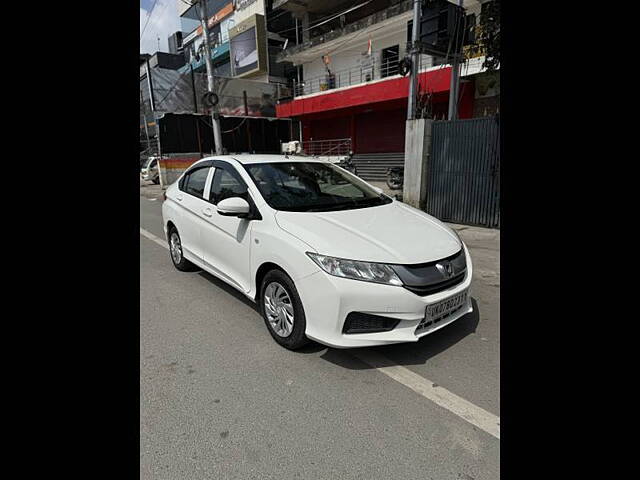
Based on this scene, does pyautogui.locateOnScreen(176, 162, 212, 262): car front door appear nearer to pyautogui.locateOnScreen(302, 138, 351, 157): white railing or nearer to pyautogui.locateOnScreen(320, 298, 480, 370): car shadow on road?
pyautogui.locateOnScreen(320, 298, 480, 370): car shadow on road

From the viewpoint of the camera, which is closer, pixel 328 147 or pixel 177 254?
pixel 177 254

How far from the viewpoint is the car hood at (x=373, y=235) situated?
2689 mm

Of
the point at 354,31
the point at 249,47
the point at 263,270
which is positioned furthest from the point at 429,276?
the point at 249,47

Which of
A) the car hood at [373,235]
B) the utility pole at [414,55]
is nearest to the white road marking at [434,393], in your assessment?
the car hood at [373,235]

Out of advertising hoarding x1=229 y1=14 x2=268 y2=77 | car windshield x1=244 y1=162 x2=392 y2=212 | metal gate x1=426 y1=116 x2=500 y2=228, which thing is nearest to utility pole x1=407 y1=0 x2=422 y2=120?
metal gate x1=426 y1=116 x2=500 y2=228

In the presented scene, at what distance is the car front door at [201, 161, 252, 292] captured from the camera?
3412 mm

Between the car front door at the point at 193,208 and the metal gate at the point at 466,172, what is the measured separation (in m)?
5.24

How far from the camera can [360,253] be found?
2.66 m

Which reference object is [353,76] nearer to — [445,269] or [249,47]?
[249,47]

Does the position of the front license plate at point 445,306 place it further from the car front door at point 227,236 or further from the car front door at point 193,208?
the car front door at point 193,208

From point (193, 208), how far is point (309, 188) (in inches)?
58.1

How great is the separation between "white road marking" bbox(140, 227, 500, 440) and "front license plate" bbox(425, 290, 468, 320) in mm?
444

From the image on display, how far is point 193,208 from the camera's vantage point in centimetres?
436
